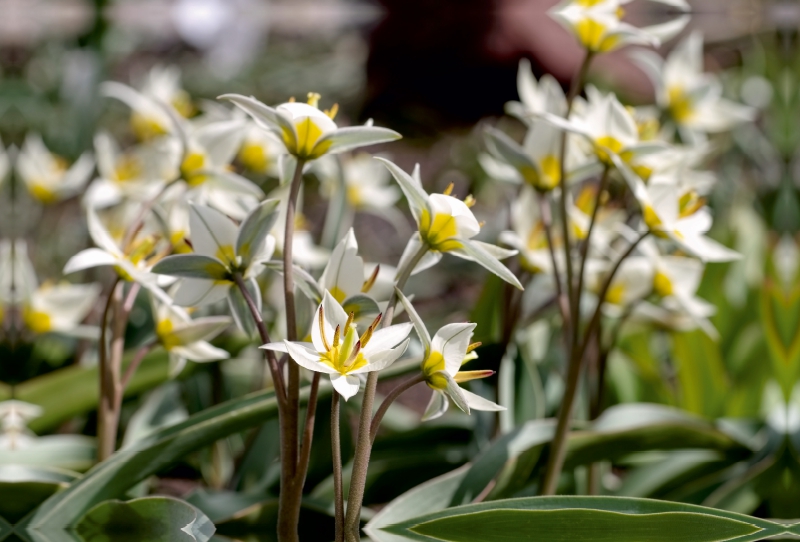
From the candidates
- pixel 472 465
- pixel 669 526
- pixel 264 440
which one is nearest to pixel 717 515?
pixel 669 526

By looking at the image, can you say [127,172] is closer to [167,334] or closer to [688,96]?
[167,334]

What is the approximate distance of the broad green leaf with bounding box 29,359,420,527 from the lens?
0.88 meters

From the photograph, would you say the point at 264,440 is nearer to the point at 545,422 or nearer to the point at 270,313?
the point at 270,313

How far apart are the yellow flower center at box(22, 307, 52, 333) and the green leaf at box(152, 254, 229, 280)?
2.47 ft

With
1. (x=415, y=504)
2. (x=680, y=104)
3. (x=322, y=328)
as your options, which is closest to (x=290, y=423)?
(x=322, y=328)

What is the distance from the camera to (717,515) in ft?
2.43

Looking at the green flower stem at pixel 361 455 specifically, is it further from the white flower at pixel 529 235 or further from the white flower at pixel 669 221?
the white flower at pixel 529 235

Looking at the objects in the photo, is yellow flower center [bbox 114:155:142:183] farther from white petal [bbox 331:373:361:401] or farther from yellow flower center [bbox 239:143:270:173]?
white petal [bbox 331:373:361:401]

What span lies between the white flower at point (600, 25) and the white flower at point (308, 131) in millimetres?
391

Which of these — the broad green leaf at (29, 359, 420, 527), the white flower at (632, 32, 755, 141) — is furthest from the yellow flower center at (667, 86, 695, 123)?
the broad green leaf at (29, 359, 420, 527)

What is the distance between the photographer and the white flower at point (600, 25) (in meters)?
1.03

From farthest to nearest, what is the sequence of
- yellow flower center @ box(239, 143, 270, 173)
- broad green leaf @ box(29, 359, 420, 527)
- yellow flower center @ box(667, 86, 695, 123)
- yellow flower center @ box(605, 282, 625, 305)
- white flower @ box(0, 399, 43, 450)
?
yellow flower center @ box(239, 143, 270, 173) < yellow flower center @ box(667, 86, 695, 123) < yellow flower center @ box(605, 282, 625, 305) < white flower @ box(0, 399, 43, 450) < broad green leaf @ box(29, 359, 420, 527)

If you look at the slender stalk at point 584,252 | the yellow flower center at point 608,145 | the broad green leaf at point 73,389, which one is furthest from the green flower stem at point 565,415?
the broad green leaf at point 73,389

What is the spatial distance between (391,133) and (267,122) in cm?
13
